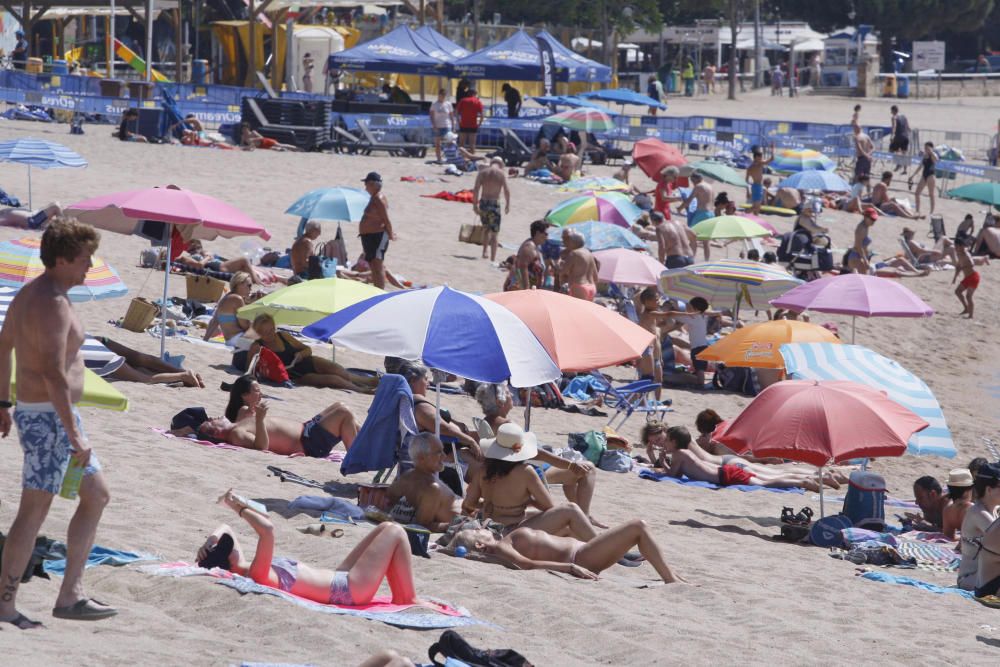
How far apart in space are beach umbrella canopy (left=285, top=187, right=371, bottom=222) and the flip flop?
9.86 metres

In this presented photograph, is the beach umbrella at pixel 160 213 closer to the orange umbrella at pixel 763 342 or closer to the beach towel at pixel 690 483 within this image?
the beach towel at pixel 690 483

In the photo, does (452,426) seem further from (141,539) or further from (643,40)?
(643,40)

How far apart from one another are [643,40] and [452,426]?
45216mm

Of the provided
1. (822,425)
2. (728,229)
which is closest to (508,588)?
(822,425)

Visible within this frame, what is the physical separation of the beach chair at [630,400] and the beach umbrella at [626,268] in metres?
1.68

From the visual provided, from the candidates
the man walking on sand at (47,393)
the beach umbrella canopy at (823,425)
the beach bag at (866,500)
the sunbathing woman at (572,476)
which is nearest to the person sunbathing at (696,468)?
the beach bag at (866,500)

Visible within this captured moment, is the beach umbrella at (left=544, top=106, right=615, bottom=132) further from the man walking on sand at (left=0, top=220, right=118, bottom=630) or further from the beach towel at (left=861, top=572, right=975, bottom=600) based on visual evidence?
the man walking on sand at (left=0, top=220, right=118, bottom=630)

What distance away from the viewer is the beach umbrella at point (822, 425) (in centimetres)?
844

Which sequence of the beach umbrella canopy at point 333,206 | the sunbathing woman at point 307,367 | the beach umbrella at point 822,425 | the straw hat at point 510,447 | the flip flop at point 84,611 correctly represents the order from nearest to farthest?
the flip flop at point 84,611 → the straw hat at point 510,447 → the beach umbrella at point 822,425 → the sunbathing woman at point 307,367 → the beach umbrella canopy at point 333,206

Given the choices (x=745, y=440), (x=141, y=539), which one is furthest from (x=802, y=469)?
(x=141, y=539)

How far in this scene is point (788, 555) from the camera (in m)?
8.52

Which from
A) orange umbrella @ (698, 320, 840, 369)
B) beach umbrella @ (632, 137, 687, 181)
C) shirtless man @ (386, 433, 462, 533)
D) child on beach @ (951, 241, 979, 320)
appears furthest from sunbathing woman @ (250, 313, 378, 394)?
beach umbrella @ (632, 137, 687, 181)

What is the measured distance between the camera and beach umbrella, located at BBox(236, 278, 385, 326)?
34.3ft

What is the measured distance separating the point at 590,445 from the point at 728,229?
277 inches
